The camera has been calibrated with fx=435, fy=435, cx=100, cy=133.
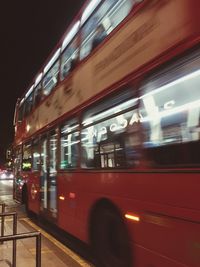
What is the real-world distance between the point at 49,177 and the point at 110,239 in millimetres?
3749

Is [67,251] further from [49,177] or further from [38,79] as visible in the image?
[38,79]

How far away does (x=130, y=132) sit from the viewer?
5.47 m

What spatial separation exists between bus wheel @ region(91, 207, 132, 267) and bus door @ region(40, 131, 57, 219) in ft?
8.20

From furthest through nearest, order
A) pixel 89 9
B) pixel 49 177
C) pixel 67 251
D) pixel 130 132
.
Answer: pixel 49 177 → pixel 67 251 → pixel 89 9 → pixel 130 132

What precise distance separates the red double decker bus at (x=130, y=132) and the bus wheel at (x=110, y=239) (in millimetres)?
15

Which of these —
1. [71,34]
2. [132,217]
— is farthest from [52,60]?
[132,217]

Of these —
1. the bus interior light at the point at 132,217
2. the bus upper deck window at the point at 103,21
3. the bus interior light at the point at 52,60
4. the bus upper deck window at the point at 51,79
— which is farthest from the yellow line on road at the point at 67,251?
the bus interior light at the point at 52,60

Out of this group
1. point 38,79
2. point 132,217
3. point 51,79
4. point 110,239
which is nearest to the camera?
point 132,217

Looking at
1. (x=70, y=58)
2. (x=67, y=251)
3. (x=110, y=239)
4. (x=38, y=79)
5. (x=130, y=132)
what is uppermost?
(x=38, y=79)

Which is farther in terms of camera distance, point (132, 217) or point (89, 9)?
point (89, 9)

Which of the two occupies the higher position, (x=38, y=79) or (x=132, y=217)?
(x=38, y=79)

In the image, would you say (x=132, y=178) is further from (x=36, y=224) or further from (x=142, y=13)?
(x=36, y=224)

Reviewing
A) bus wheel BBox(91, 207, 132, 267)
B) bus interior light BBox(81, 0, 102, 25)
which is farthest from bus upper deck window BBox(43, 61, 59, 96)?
bus wheel BBox(91, 207, 132, 267)

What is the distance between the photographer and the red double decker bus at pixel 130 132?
429cm
